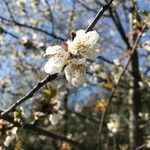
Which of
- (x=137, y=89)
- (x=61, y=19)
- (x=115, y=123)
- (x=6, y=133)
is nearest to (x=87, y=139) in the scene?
(x=61, y=19)

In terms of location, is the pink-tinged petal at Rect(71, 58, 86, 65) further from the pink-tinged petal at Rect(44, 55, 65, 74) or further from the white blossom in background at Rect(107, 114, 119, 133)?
the white blossom in background at Rect(107, 114, 119, 133)

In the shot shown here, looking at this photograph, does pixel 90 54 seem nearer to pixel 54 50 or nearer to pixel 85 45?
pixel 85 45

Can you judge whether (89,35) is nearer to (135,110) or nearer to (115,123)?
(135,110)

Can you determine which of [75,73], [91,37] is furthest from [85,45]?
[75,73]

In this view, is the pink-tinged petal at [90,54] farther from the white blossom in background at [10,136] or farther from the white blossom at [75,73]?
the white blossom in background at [10,136]

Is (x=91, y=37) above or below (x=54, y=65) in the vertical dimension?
above

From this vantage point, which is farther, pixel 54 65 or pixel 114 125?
pixel 114 125
